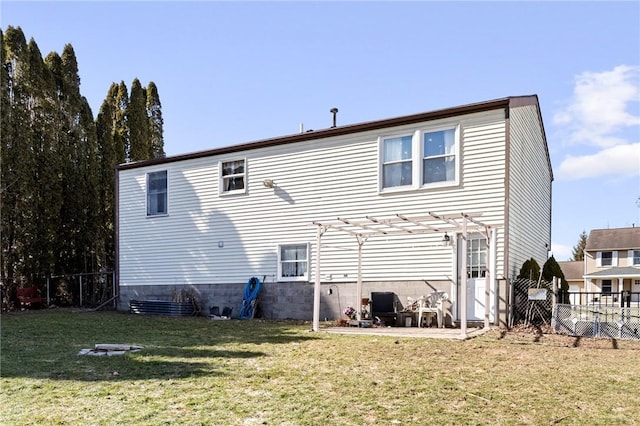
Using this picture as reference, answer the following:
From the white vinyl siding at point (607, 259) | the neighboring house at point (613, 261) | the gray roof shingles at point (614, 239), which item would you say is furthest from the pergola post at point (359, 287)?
the white vinyl siding at point (607, 259)

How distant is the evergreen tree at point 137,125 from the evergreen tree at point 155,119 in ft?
4.46

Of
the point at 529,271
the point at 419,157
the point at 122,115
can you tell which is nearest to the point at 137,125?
the point at 122,115

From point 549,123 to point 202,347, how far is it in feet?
41.4

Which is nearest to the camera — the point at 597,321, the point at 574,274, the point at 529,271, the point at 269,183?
the point at 597,321

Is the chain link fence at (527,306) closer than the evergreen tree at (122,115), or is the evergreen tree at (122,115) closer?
the chain link fence at (527,306)

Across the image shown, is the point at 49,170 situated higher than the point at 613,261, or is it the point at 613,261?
the point at 49,170

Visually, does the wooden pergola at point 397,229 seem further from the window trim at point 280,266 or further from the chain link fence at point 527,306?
the window trim at point 280,266

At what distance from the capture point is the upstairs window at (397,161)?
12023mm

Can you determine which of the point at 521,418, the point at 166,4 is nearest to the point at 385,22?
the point at 166,4

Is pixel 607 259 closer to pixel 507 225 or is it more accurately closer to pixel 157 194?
pixel 507 225

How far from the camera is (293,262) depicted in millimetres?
13641

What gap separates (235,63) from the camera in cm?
1232

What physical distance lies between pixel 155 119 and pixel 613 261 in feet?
95.9

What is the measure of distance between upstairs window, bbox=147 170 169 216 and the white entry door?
9240mm
